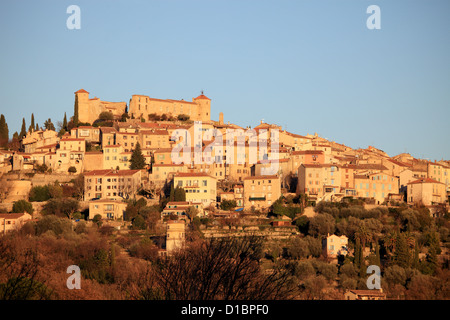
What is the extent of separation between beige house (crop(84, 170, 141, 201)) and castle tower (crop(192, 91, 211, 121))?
77.7ft

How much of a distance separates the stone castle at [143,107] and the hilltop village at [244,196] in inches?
13.8

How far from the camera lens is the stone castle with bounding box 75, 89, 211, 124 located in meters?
76.1

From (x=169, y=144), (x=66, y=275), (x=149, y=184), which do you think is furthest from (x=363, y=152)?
(x=66, y=275)

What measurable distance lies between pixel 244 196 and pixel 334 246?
10.4 meters

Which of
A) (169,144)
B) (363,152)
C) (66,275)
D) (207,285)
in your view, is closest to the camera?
(207,285)

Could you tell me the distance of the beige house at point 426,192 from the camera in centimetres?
5775

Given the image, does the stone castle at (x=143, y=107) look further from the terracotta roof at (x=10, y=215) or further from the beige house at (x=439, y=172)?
the beige house at (x=439, y=172)

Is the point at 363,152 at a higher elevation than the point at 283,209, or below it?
higher

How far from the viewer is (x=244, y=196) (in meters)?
56.8

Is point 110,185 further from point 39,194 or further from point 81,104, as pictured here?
point 81,104

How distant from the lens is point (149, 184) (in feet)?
194

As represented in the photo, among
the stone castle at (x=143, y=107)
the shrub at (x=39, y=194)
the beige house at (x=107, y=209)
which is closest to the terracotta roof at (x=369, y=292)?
the beige house at (x=107, y=209)

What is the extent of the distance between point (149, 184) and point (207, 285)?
4124 cm
